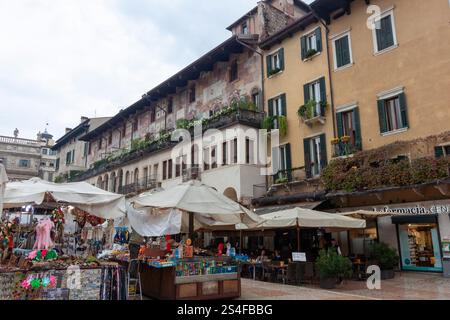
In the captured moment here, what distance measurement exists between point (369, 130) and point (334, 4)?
6.73 m

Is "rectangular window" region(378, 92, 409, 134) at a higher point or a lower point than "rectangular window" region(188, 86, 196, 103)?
lower

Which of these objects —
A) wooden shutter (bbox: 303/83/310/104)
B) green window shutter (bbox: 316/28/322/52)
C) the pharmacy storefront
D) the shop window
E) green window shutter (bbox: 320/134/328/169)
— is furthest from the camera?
wooden shutter (bbox: 303/83/310/104)

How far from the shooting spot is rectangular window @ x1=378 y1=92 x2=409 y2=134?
15.9 meters

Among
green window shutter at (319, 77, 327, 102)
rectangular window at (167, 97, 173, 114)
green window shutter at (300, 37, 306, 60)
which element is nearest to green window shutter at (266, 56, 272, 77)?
green window shutter at (300, 37, 306, 60)

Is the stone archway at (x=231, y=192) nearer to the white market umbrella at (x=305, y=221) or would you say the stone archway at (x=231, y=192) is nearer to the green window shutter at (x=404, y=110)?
the white market umbrella at (x=305, y=221)

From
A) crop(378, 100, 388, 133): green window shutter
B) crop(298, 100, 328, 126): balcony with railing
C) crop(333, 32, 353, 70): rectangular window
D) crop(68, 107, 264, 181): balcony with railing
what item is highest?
crop(333, 32, 353, 70): rectangular window

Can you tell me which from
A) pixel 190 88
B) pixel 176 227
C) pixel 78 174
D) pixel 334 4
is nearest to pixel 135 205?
pixel 176 227

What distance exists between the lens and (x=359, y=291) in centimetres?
1103

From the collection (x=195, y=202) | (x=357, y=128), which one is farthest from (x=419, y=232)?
(x=195, y=202)

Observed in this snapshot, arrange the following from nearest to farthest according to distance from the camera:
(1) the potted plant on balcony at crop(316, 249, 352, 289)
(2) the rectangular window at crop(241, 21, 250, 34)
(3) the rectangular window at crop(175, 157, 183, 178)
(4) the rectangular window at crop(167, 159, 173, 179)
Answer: (1) the potted plant on balcony at crop(316, 249, 352, 289)
(2) the rectangular window at crop(241, 21, 250, 34)
(3) the rectangular window at crop(175, 157, 183, 178)
(4) the rectangular window at crop(167, 159, 173, 179)

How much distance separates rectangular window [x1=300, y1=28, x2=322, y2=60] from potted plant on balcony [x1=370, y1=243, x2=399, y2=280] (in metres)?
10.7

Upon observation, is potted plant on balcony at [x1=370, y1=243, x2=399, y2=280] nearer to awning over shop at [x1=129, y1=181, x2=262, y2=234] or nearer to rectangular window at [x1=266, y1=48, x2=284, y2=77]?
awning over shop at [x1=129, y1=181, x2=262, y2=234]

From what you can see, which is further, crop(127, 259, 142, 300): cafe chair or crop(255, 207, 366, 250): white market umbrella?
crop(255, 207, 366, 250): white market umbrella

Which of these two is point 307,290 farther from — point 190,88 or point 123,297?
point 190,88
